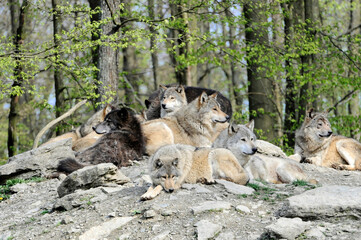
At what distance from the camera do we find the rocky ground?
5941 millimetres

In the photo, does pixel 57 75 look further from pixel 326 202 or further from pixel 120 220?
pixel 326 202

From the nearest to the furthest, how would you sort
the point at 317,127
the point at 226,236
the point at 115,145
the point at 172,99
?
the point at 226,236, the point at 115,145, the point at 317,127, the point at 172,99

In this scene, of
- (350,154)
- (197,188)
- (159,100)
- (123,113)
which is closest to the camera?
(197,188)

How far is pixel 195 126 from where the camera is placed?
12.7 m

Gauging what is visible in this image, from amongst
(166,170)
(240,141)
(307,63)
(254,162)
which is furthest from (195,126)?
(307,63)

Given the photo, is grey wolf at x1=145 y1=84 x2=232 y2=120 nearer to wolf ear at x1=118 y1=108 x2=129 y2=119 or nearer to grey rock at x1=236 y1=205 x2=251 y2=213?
wolf ear at x1=118 y1=108 x2=129 y2=119

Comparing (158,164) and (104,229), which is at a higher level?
(158,164)

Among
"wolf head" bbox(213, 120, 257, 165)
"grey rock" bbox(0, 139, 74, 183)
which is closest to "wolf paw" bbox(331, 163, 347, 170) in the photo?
"wolf head" bbox(213, 120, 257, 165)

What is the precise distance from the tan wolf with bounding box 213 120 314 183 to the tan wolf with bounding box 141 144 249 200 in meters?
1.17

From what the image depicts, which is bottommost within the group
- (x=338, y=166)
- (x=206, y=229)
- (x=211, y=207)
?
(x=338, y=166)

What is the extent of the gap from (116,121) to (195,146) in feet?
7.01

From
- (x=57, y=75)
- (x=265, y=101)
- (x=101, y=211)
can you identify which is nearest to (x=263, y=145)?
(x=101, y=211)

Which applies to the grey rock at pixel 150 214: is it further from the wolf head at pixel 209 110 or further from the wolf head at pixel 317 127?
the wolf head at pixel 317 127

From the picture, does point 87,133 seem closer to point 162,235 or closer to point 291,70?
point 162,235
